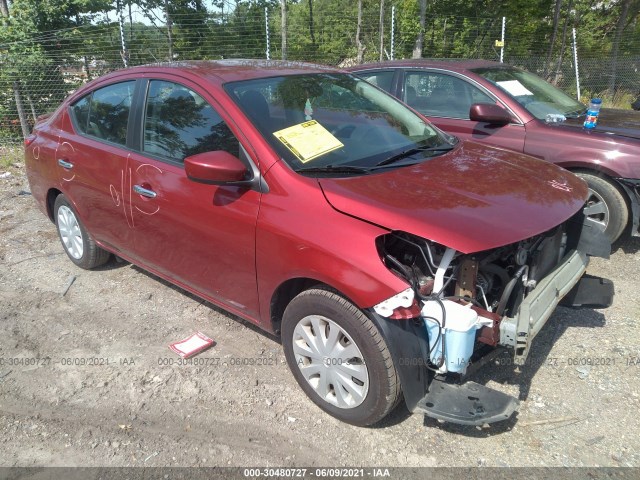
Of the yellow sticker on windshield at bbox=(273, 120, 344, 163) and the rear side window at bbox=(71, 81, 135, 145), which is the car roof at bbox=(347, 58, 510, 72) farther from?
the rear side window at bbox=(71, 81, 135, 145)

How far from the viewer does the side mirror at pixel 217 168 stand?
2.58m

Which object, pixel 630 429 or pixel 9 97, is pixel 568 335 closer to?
pixel 630 429

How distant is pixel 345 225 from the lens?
238 cm

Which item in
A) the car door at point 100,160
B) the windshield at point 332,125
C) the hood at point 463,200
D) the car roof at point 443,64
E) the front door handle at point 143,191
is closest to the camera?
the hood at point 463,200

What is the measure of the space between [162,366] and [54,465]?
2.78 ft

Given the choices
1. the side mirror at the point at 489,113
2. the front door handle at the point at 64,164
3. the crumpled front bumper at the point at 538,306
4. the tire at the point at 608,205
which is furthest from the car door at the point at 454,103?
the front door handle at the point at 64,164

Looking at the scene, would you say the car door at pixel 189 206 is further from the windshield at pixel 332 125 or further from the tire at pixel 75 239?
the tire at pixel 75 239

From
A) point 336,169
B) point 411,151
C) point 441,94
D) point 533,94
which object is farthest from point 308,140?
point 533,94

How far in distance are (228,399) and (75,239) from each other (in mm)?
2503

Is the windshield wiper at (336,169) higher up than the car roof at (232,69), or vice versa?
the car roof at (232,69)

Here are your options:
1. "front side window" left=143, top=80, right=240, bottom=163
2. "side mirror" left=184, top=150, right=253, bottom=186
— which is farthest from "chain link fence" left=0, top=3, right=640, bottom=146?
"side mirror" left=184, top=150, right=253, bottom=186

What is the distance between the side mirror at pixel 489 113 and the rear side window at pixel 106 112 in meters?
3.01

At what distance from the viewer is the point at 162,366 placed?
10.6 ft

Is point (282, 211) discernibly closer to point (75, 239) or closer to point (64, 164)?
point (64, 164)
